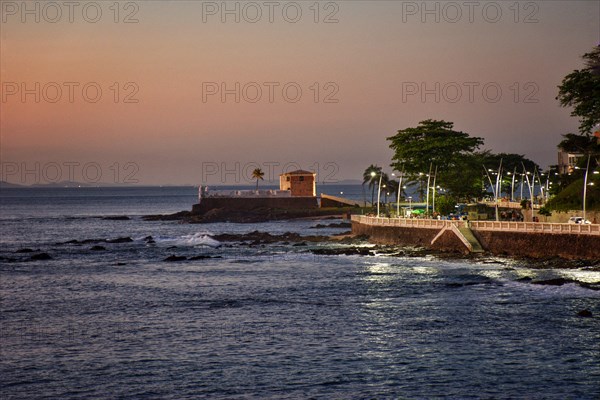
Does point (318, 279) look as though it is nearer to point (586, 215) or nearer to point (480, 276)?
point (480, 276)

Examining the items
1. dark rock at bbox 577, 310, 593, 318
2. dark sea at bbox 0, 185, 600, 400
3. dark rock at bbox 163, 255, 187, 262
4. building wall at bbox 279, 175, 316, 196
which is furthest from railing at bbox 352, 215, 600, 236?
building wall at bbox 279, 175, 316, 196

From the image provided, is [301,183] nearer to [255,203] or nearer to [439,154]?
[255,203]

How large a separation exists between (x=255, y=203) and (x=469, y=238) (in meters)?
104

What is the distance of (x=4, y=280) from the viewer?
75.6 m

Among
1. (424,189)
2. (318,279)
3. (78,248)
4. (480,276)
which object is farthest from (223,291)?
(424,189)

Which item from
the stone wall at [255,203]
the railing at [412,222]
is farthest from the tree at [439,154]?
the stone wall at [255,203]

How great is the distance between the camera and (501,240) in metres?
Result: 85.2

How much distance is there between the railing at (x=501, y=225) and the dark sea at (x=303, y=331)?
4.92 m

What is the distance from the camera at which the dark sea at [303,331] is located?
37.1m

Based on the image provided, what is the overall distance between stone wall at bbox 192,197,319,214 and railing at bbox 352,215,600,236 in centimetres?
7868

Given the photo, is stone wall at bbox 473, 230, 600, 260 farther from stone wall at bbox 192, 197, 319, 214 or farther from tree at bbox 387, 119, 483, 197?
stone wall at bbox 192, 197, 319, 214

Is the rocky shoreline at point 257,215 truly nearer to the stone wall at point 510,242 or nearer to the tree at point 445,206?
the tree at point 445,206

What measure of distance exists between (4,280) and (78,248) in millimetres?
36612

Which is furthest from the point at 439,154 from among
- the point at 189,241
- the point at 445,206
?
the point at 189,241
